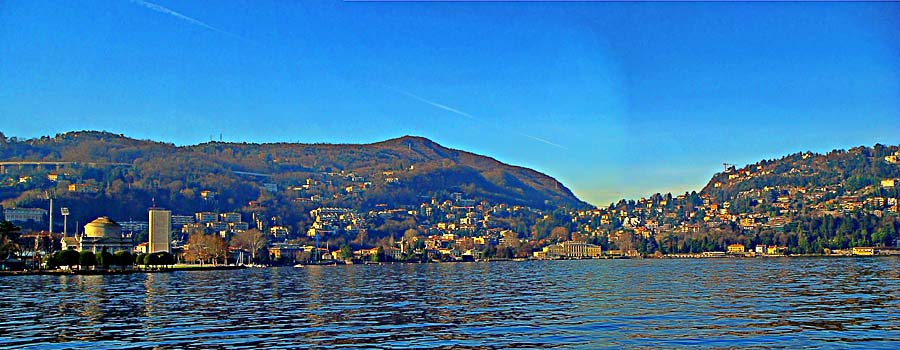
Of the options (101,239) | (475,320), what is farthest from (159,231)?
(475,320)

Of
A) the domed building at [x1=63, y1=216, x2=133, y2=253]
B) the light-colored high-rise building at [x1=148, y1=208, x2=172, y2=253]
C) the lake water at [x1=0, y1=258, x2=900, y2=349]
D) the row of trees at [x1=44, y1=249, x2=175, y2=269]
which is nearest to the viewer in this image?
the lake water at [x1=0, y1=258, x2=900, y2=349]

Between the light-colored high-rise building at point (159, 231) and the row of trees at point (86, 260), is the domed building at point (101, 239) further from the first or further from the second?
the row of trees at point (86, 260)

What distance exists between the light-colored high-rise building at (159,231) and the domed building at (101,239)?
335 centimetres

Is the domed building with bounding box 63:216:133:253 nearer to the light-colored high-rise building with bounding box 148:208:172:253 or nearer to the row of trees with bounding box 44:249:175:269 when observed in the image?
the light-colored high-rise building with bounding box 148:208:172:253

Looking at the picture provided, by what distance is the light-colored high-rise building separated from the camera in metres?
136

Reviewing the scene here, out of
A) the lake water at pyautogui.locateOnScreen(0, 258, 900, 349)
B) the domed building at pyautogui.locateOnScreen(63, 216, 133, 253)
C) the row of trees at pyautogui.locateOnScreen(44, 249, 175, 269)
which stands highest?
the domed building at pyautogui.locateOnScreen(63, 216, 133, 253)

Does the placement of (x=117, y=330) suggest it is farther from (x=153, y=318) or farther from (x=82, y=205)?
(x=82, y=205)

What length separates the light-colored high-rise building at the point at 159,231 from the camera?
136 m

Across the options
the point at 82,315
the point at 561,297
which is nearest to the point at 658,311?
the point at 561,297

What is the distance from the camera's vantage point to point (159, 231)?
137 m

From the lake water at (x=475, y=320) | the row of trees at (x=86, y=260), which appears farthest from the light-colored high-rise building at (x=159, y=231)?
the lake water at (x=475, y=320)

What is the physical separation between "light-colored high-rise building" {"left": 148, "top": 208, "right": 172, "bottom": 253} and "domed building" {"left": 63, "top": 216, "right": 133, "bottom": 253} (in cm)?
335

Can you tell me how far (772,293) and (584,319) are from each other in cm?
1568

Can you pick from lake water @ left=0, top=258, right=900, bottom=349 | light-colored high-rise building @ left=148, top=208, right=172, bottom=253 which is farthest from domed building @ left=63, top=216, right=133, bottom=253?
lake water @ left=0, top=258, right=900, bottom=349
